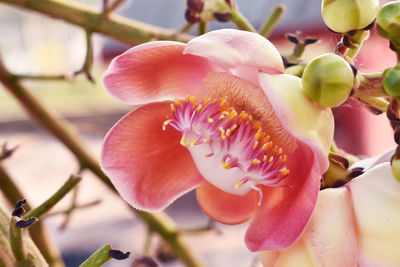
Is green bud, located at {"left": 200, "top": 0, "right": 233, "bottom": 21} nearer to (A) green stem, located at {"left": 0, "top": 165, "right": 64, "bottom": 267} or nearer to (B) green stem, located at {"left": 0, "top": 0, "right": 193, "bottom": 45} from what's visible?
(B) green stem, located at {"left": 0, "top": 0, "right": 193, "bottom": 45}

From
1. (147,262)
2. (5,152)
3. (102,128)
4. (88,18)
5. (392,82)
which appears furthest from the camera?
(102,128)

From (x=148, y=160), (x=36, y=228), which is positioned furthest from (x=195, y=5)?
(x=36, y=228)

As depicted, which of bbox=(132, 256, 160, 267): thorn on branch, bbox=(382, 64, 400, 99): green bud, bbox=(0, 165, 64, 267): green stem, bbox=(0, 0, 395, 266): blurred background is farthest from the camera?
bbox=(0, 0, 395, 266): blurred background

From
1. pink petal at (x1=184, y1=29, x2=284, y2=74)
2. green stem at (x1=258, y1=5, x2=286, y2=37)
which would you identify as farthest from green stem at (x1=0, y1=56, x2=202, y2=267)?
pink petal at (x1=184, y1=29, x2=284, y2=74)

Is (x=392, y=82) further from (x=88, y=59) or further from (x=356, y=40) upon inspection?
(x=88, y=59)

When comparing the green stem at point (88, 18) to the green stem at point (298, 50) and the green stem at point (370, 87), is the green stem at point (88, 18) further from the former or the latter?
the green stem at point (370, 87)

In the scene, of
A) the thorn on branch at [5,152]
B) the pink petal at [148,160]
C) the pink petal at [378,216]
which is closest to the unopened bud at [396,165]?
the pink petal at [378,216]
